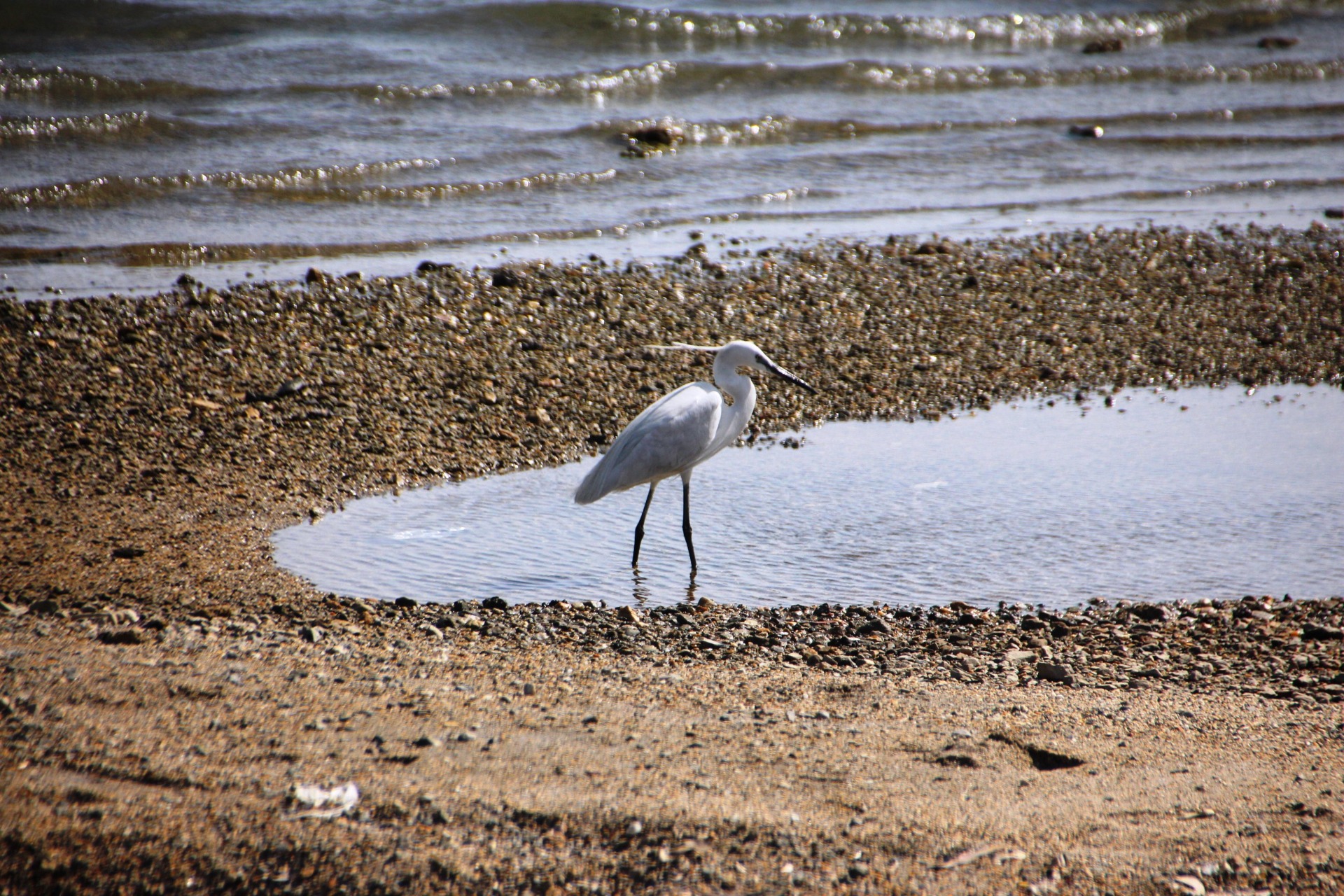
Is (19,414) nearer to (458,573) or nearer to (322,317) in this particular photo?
(322,317)

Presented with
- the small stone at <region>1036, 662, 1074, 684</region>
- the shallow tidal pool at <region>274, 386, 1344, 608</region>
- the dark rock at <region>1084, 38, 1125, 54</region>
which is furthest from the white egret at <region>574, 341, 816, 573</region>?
the dark rock at <region>1084, 38, 1125, 54</region>

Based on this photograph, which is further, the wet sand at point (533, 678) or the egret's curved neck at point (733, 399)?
the egret's curved neck at point (733, 399)

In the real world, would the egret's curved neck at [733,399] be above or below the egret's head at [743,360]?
below

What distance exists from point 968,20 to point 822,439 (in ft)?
61.1

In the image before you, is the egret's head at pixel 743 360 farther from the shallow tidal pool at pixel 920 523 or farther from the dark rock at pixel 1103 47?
the dark rock at pixel 1103 47

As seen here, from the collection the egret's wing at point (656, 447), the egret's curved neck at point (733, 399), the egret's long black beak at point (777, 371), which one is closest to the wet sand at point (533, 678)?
the egret's wing at point (656, 447)

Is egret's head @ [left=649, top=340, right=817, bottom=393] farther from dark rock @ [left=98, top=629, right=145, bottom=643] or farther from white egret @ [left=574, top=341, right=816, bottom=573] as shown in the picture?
dark rock @ [left=98, top=629, right=145, bottom=643]

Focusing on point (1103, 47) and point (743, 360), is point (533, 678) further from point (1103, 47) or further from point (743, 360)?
point (1103, 47)

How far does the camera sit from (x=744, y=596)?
5.21 metres

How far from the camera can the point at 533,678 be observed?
4055 millimetres

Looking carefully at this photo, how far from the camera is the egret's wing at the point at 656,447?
5609 mm

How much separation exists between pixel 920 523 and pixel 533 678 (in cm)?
257

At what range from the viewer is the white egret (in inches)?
221

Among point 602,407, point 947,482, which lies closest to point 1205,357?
point 947,482
